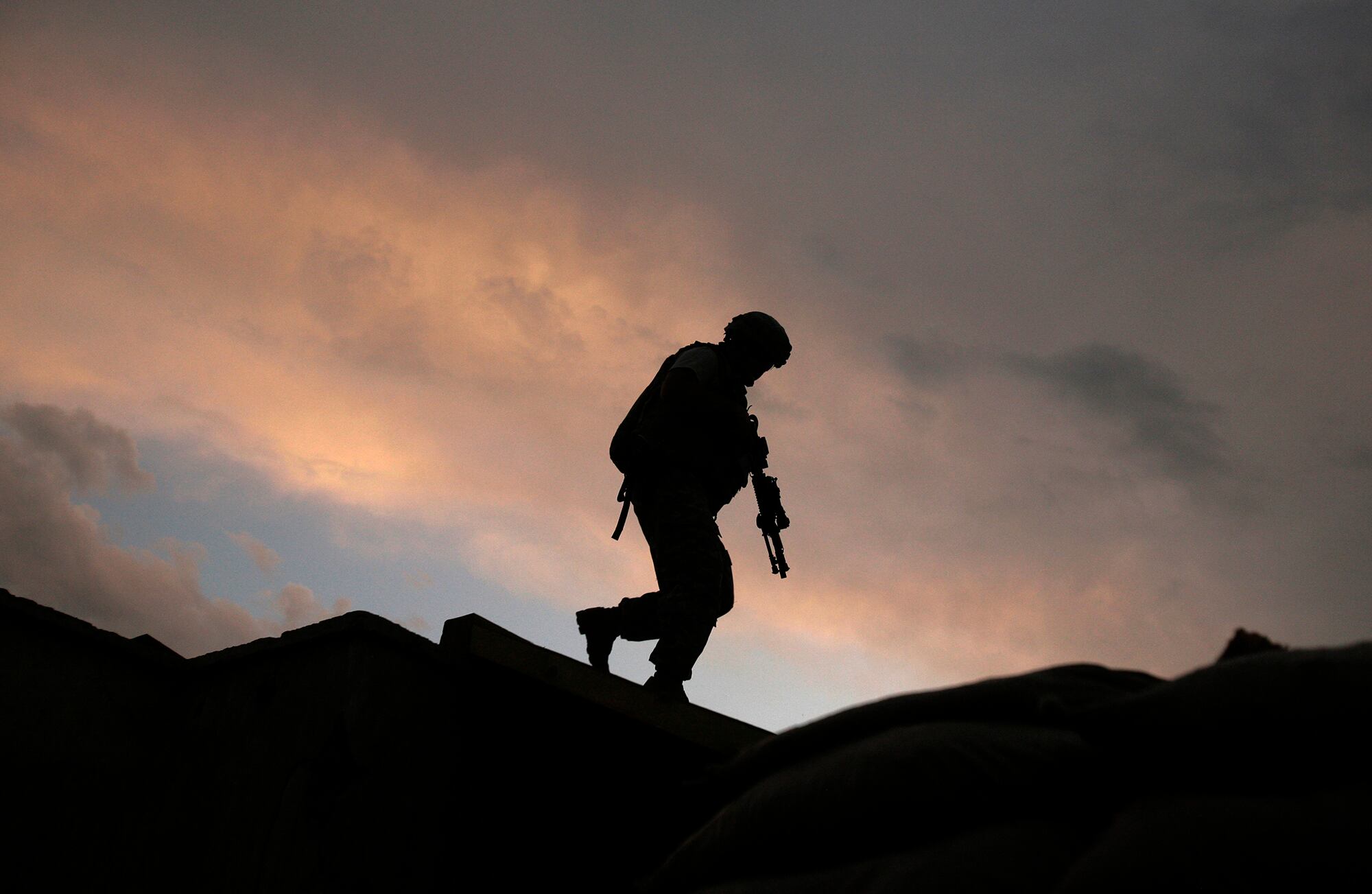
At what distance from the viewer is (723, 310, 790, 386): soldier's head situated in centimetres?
397

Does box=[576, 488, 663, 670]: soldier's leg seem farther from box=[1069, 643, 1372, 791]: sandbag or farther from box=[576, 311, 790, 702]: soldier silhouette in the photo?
box=[1069, 643, 1372, 791]: sandbag

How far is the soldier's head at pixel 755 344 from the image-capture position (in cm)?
397

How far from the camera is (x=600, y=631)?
12.3ft

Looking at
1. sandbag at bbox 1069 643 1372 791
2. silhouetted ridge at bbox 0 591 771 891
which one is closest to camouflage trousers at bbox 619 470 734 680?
silhouetted ridge at bbox 0 591 771 891

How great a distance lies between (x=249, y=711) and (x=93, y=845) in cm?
39

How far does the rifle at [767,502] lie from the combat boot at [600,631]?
0.74 meters

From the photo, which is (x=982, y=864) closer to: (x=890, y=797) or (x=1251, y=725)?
(x=890, y=797)

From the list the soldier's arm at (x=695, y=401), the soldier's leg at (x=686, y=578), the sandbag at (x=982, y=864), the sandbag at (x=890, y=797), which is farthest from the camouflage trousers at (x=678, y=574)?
the sandbag at (x=982, y=864)

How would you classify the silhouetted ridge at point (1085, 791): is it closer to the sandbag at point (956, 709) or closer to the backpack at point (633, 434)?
the sandbag at point (956, 709)

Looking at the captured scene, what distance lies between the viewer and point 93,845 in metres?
2.25

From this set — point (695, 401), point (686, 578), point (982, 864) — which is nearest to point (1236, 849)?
point (982, 864)

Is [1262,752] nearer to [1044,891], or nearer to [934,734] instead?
[1044,891]

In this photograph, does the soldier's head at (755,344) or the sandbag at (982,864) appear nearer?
the sandbag at (982,864)

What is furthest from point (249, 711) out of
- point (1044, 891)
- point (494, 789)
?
point (1044, 891)
